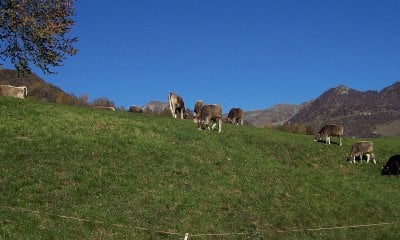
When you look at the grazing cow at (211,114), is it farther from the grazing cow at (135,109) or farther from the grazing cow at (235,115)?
the grazing cow at (135,109)

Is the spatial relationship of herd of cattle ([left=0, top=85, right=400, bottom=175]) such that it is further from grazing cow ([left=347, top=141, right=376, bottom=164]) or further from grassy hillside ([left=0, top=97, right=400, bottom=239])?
grassy hillside ([left=0, top=97, right=400, bottom=239])

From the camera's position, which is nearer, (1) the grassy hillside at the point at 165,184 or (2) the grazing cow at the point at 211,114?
(1) the grassy hillside at the point at 165,184

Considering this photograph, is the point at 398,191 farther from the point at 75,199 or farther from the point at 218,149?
the point at 75,199

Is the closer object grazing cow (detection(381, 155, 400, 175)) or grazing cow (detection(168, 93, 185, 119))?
grazing cow (detection(381, 155, 400, 175))

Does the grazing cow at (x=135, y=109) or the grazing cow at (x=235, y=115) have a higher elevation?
the grazing cow at (x=135, y=109)

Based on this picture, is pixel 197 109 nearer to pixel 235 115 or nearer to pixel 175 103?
pixel 175 103

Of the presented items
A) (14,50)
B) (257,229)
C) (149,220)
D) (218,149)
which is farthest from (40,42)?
(257,229)

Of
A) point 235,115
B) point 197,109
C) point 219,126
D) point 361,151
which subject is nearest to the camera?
point 361,151

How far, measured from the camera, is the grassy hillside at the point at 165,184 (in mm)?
23812

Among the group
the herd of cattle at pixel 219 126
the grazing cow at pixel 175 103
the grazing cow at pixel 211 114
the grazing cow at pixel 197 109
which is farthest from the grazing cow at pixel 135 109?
the grazing cow at pixel 211 114

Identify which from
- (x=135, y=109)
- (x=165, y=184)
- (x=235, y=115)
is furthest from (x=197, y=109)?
(x=165, y=184)

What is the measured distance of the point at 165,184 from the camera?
29719 millimetres

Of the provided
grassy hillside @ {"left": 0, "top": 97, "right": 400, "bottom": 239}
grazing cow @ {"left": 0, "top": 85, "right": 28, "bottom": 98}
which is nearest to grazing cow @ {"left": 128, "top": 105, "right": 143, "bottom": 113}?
grazing cow @ {"left": 0, "top": 85, "right": 28, "bottom": 98}

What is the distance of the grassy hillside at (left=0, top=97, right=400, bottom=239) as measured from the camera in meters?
23.8
